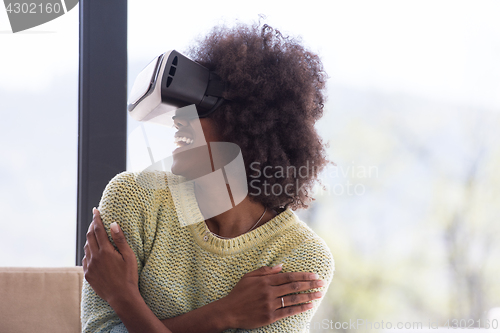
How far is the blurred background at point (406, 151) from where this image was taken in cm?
146

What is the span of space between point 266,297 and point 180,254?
0.79 feet

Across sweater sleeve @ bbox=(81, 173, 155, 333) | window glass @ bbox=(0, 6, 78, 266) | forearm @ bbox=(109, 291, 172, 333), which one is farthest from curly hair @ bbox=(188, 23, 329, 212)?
window glass @ bbox=(0, 6, 78, 266)

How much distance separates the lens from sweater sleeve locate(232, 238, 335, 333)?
0.87 meters

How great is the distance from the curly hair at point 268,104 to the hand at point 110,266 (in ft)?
1.14

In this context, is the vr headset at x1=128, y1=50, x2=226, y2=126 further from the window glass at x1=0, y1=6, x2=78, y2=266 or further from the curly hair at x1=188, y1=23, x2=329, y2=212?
the window glass at x1=0, y1=6, x2=78, y2=266

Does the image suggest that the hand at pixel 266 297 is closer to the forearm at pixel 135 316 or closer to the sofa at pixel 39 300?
the forearm at pixel 135 316

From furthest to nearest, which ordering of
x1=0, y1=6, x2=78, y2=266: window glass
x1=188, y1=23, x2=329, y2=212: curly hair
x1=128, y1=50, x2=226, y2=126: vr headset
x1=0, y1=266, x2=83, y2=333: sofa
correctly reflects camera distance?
x1=0, y1=6, x2=78, y2=266: window glass → x1=0, y1=266, x2=83, y2=333: sofa → x1=188, y1=23, x2=329, y2=212: curly hair → x1=128, y1=50, x2=226, y2=126: vr headset

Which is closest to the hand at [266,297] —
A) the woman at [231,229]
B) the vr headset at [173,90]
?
the woman at [231,229]

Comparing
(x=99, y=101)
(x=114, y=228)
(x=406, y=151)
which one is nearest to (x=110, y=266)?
(x=114, y=228)

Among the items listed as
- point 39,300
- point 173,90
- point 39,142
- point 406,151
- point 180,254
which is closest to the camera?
point 173,90

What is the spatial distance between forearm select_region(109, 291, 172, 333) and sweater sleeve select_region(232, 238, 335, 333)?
19cm

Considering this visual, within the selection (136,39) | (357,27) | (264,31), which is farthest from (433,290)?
(136,39)

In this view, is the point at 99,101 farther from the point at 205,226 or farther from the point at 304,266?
the point at 304,266

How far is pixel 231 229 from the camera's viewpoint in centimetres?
100
